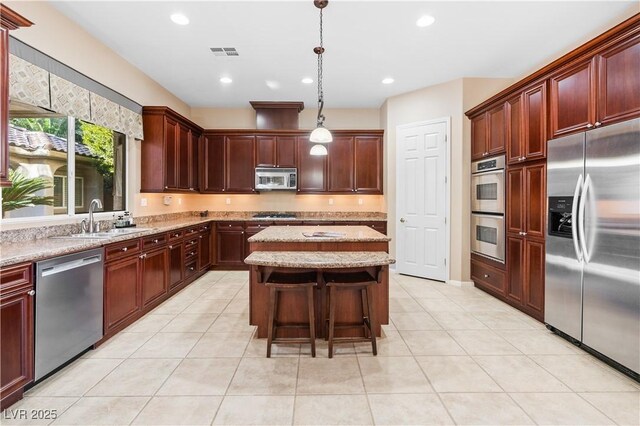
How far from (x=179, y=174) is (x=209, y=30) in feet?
7.36

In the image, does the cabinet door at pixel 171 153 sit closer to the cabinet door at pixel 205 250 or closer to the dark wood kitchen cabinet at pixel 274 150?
the cabinet door at pixel 205 250

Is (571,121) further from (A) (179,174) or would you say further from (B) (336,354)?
(A) (179,174)

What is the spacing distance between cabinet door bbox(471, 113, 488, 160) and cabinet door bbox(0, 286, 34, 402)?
15.7ft

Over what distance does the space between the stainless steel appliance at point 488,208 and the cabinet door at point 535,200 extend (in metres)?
0.46

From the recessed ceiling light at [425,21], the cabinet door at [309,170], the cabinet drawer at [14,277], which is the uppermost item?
the recessed ceiling light at [425,21]

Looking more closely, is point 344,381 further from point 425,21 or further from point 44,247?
point 425,21

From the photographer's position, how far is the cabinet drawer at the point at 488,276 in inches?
154

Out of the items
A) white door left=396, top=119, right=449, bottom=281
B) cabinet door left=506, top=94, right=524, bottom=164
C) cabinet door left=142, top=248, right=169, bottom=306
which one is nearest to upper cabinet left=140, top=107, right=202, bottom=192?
cabinet door left=142, top=248, right=169, bottom=306

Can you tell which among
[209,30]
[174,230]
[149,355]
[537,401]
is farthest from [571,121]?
[174,230]

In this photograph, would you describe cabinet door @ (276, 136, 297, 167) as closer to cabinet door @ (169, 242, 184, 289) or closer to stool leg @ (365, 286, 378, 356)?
cabinet door @ (169, 242, 184, 289)

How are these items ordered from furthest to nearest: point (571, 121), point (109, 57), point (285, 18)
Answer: point (109, 57)
point (285, 18)
point (571, 121)

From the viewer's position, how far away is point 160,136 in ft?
14.5

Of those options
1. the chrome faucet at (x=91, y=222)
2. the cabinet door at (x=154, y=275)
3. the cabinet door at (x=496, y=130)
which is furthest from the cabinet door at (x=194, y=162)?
the cabinet door at (x=496, y=130)

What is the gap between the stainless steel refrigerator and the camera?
2217 millimetres
